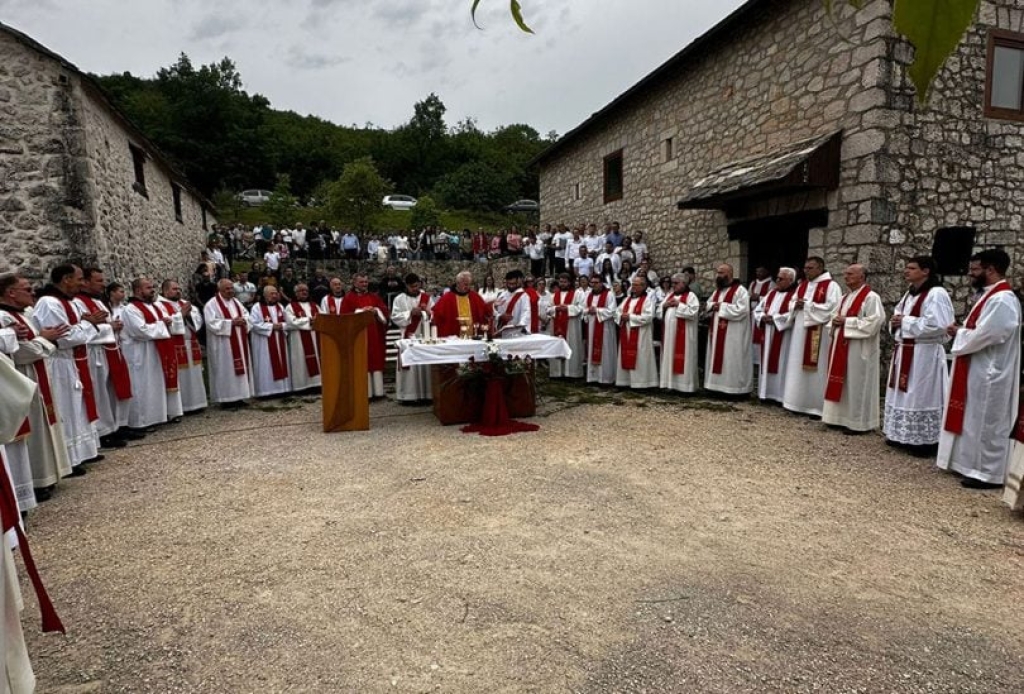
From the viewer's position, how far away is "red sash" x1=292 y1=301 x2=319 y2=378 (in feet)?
33.9

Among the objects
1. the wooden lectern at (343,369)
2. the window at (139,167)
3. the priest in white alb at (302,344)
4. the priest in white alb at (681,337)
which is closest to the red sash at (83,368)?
the wooden lectern at (343,369)

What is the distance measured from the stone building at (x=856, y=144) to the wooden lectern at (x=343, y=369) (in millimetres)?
6614

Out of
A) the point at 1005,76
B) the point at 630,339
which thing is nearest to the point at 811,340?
the point at 630,339

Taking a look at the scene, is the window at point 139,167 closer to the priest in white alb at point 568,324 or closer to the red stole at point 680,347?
the priest in white alb at point 568,324

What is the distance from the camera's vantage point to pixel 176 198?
1752cm

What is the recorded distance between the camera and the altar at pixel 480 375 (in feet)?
24.6

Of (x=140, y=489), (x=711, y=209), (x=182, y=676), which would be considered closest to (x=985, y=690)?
(x=182, y=676)

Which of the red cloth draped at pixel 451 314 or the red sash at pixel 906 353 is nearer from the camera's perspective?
the red sash at pixel 906 353

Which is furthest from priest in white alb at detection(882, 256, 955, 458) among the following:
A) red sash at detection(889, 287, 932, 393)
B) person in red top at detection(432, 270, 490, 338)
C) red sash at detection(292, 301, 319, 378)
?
red sash at detection(292, 301, 319, 378)

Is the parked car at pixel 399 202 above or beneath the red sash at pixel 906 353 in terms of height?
above

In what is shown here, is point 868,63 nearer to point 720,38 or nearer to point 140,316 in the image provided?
point 720,38

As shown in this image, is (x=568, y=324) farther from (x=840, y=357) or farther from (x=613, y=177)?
(x=613, y=177)

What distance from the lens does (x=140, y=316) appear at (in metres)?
7.79

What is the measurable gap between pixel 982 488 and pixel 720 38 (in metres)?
10.3
